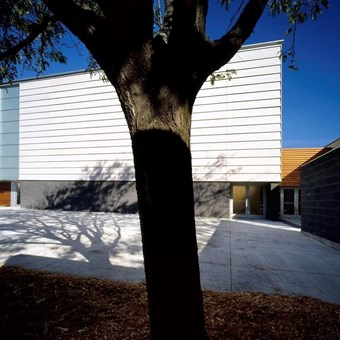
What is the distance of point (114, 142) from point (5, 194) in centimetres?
1296

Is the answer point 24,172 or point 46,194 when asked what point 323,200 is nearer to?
point 46,194

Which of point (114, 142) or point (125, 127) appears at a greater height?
point (125, 127)

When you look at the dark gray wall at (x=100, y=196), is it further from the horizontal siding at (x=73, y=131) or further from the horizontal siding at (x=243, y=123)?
the horizontal siding at (x=243, y=123)

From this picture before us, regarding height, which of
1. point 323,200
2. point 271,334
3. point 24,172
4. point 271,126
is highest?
point 271,126

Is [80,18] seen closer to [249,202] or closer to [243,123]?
[243,123]

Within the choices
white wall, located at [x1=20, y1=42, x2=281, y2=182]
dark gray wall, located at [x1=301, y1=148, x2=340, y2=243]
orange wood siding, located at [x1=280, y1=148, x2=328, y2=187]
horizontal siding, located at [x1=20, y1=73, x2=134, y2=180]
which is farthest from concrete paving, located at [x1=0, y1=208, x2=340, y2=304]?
horizontal siding, located at [x1=20, y1=73, x2=134, y2=180]

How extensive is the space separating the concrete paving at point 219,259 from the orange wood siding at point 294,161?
331 inches

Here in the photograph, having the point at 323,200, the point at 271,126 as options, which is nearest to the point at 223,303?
the point at 323,200

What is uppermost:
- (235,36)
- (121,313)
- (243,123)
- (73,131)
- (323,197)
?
(73,131)

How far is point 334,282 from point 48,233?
9.24 metres

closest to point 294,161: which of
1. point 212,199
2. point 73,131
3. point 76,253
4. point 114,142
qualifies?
point 212,199

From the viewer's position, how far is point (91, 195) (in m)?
19.1

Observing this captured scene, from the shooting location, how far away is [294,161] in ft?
60.4

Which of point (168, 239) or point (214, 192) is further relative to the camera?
point (214, 192)
